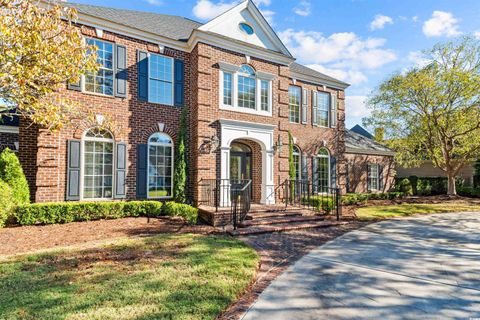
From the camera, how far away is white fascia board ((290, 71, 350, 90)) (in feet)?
45.6

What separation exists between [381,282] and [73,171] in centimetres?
883

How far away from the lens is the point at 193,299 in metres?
3.46

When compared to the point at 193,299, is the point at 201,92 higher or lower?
higher

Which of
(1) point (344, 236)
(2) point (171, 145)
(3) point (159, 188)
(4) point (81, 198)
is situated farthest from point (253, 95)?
(4) point (81, 198)

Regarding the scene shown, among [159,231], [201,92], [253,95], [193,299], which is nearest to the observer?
[193,299]

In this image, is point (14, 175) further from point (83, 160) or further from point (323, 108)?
point (323, 108)

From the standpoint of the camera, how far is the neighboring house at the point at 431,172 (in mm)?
22562

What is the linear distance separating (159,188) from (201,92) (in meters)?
3.91

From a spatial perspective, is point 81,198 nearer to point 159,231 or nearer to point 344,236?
point 159,231

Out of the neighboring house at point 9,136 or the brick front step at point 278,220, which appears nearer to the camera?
the brick front step at point 278,220

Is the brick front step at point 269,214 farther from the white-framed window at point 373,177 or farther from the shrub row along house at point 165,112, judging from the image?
the white-framed window at point 373,177

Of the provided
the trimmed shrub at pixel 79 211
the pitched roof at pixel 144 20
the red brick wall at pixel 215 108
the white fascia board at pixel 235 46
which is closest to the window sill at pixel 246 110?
the red brick wall at pixel 215 108

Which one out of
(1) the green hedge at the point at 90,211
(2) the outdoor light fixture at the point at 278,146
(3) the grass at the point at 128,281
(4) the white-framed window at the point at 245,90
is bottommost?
(3) the grass at the point at 128,281

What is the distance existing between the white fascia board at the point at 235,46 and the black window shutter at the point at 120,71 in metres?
2.51
